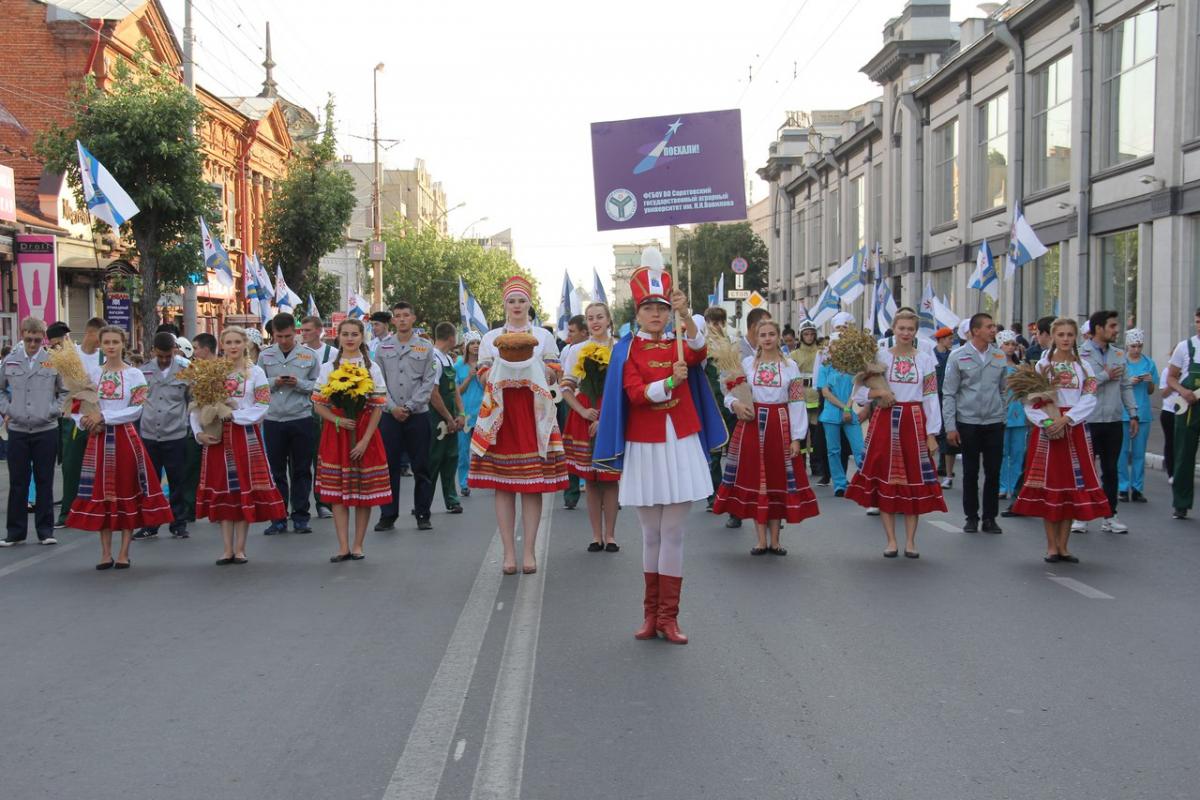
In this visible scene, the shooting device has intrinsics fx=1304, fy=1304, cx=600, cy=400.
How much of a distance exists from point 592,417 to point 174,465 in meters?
4.63

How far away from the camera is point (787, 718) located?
5590 mm

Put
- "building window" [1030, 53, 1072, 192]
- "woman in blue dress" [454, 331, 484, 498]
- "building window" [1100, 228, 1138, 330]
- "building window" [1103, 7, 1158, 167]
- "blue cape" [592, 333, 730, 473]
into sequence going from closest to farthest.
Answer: "blue cape" [592, 333, 730, 473] → "woman in blue dress" [454, 331, 484, 498] → "building window" [1103, 7, 1158, 167] → "building window" [1100, 228, 1138, 330] → "building window" [1030, 53, 1072, 192]

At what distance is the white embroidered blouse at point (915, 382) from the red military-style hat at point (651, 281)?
3680mm

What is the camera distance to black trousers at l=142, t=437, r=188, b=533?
12.1 metres

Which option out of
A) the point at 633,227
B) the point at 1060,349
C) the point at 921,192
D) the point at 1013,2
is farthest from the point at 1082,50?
the point at 1060,349

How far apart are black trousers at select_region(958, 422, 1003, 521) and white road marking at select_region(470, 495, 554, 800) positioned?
4.81m

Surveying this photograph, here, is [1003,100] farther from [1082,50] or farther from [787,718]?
[787,718]

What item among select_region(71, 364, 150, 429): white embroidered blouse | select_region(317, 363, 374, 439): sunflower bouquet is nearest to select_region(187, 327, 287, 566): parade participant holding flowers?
select_region(71, 364, 150, 429): white embroidered blouse

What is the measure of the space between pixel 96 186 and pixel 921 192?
27.9 meters

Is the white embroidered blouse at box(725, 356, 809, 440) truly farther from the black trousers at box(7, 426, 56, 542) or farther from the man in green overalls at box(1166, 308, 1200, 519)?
the black trousers at box(7, 426, 56, 542)

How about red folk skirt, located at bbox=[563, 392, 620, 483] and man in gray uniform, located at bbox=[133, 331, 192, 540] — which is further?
man in gray uniform, located at bbox=[133, 331, 192, 540]

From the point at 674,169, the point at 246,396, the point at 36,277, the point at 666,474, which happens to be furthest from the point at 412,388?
the point at 36,277

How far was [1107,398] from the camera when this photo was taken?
40.8 ft

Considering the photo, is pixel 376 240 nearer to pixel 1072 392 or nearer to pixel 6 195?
pixel 6 195
